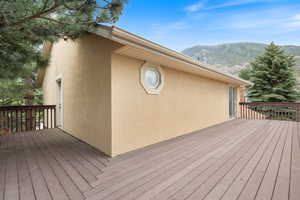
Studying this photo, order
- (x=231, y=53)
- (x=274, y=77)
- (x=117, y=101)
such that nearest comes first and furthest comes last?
(x=117, y=101) < (x=274, y=77) < (x=231, y=53)

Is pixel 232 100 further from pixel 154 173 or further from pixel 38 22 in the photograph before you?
pixel 38 22

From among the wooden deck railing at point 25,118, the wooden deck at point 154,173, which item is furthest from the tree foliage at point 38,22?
the wooden deck railing at point 25,118

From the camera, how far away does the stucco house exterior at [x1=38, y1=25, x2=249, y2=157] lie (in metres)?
2.93

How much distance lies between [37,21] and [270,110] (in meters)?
11.2

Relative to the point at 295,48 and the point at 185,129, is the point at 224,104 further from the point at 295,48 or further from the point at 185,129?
the point at 295,48

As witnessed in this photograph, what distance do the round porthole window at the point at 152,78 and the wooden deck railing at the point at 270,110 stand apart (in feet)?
25.3

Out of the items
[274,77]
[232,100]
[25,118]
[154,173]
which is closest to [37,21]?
[154,173]

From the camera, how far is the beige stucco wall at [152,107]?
3.02 m

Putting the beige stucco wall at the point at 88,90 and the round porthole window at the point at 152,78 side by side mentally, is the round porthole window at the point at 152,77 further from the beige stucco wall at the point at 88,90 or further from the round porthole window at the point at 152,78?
the beige stucco wall at the point at 88,90

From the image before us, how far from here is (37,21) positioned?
283 cm

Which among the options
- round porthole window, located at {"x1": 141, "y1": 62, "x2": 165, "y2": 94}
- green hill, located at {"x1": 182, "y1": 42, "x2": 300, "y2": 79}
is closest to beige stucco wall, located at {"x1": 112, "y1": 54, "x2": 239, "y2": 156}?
round porthole window, located at {"x1": 141, "y1": 62, "x2": 165, "y2": 94}

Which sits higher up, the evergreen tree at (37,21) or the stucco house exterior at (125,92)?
the evergreen tree at (37,21)

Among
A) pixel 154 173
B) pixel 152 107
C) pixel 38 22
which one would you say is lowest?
pixel 154 173

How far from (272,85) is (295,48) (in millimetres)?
30998
